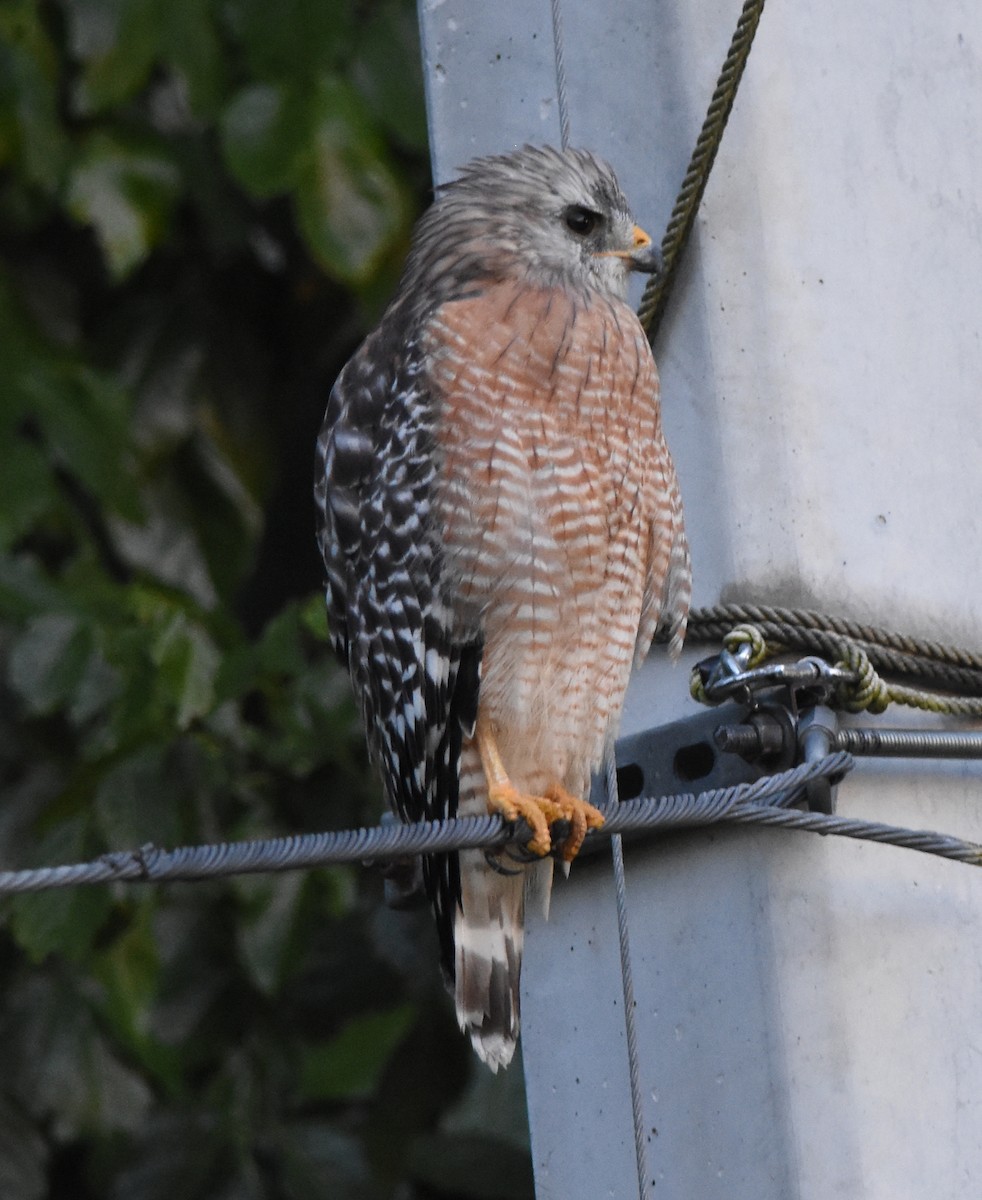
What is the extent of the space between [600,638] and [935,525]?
514 mm

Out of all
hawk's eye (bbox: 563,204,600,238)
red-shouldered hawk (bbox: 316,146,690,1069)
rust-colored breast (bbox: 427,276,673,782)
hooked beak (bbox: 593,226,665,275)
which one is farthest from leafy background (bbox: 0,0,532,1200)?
hooked beak (bbox: 593,226,665,275)

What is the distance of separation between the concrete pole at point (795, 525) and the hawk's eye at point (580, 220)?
0.53 feet

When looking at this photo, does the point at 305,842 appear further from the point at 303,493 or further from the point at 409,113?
the point at 303,493

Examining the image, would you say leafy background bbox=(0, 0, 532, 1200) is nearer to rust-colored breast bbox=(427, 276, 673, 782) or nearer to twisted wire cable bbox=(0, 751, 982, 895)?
rust-colored breast bbox=(427, 276, 673, 782)

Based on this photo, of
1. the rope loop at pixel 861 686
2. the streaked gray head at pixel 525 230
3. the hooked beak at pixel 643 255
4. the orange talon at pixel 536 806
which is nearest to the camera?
the rope loop at pixel 861 686

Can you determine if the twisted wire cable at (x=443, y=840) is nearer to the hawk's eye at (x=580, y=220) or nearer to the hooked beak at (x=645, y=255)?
the hooked beak at (x=645, y=255)

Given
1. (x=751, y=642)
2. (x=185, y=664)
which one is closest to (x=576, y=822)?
(x=751, y=642)

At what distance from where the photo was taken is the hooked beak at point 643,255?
261cm

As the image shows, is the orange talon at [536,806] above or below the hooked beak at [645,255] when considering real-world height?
below

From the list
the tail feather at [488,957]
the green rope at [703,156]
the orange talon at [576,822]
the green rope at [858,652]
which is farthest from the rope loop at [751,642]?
the tail feather at [488,957]

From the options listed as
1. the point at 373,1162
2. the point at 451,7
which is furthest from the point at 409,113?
the point at 373,1162

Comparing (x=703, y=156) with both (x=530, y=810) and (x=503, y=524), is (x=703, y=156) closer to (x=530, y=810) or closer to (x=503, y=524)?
(x=503, y=524)

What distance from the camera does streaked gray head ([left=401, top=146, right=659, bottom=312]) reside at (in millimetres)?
2797

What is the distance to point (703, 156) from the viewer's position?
96.5 inches
